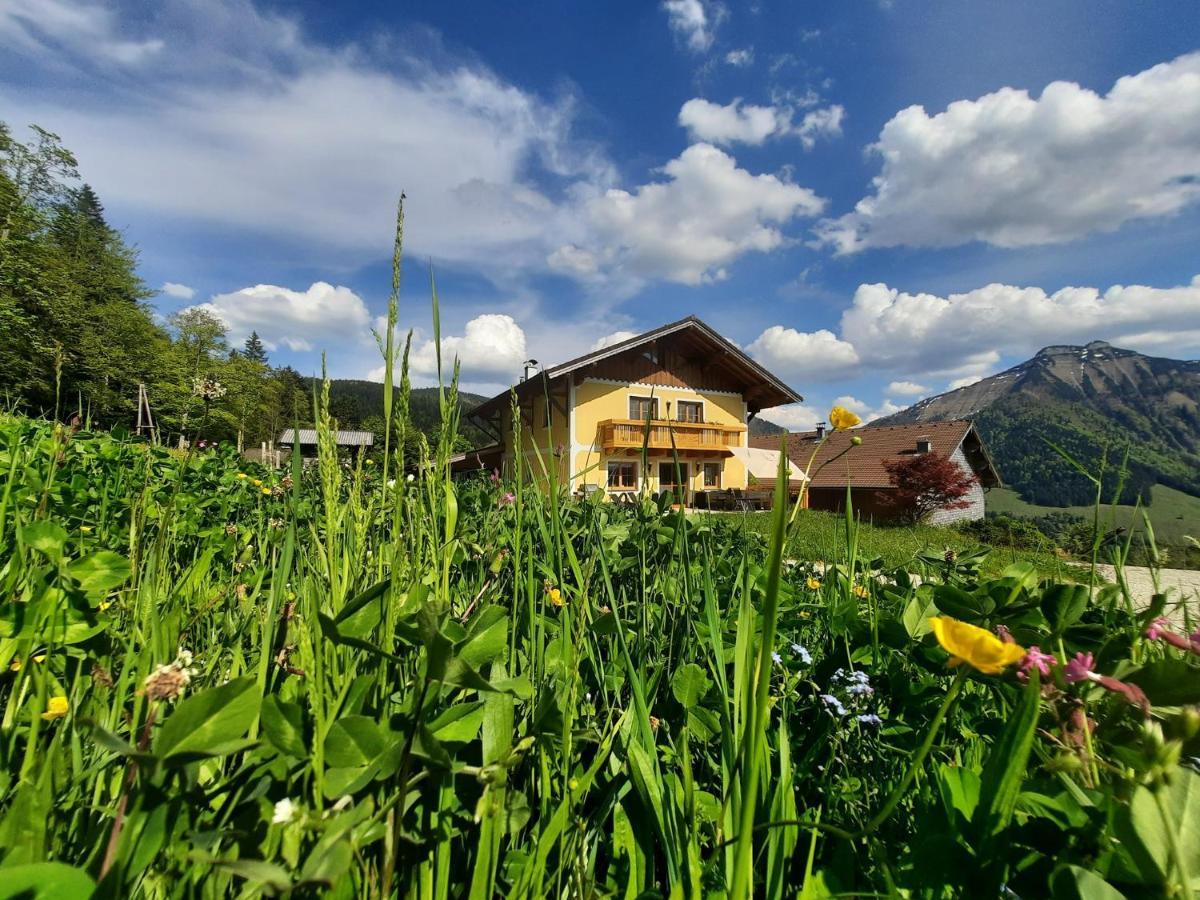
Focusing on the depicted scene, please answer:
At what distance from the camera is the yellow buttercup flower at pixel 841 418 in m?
1.15

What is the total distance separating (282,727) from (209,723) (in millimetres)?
91

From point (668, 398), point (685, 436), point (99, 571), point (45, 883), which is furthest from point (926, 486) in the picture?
point (45, 883)

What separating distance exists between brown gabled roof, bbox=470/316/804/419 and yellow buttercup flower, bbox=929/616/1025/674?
15.8m

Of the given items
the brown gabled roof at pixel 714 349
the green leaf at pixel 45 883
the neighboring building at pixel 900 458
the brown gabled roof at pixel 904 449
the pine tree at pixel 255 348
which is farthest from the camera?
the pine tree at pixel 255 348

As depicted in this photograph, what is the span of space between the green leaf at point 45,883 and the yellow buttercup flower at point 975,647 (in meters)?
0.61

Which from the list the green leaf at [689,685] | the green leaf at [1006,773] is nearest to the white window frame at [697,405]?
the green leaf at [689,685]

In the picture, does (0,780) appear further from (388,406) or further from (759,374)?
(759,374)

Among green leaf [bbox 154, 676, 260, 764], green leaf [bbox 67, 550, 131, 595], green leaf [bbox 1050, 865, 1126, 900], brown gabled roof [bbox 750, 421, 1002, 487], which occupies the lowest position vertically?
green leaf [bbox 1050, 865, 1126, 900]

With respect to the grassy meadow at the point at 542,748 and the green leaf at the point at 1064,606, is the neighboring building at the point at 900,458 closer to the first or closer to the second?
the green leaf at the point at 1064,606

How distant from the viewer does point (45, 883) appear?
0.32 metres

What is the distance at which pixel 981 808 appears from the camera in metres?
0.44

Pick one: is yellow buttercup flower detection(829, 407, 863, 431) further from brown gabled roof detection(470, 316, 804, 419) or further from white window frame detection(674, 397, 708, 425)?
white window frame detection(674, 397, 708, 425)

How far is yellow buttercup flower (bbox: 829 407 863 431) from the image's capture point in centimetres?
115

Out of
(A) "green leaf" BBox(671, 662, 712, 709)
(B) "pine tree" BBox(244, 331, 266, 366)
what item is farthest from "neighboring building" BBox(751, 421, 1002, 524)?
(B) "pine tree" BBox(244, 331, 266, 366)
